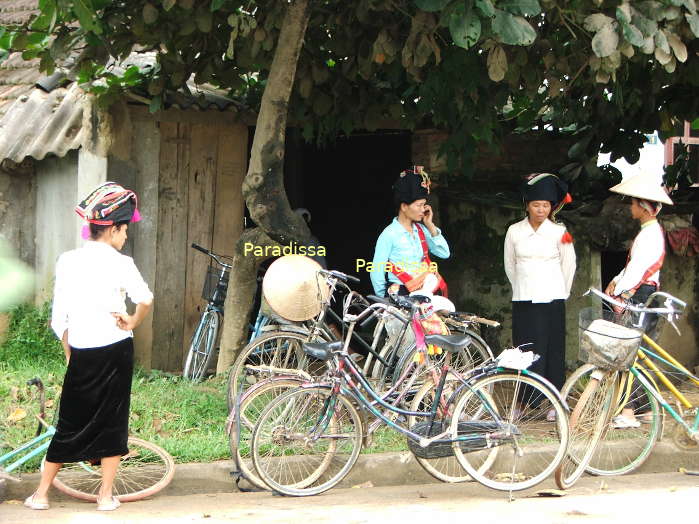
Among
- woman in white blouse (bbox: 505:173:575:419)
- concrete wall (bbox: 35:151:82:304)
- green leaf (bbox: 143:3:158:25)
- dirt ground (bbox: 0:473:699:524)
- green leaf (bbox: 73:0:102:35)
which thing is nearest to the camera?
dirt ground (bbox: 0:473:699:524)

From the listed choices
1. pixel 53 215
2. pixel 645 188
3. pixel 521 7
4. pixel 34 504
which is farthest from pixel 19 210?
pixel 645 188

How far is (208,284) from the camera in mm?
8312

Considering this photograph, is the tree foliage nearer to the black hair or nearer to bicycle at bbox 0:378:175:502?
the black hair

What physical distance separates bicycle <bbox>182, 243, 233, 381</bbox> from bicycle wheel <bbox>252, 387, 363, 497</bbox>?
2.60 meters

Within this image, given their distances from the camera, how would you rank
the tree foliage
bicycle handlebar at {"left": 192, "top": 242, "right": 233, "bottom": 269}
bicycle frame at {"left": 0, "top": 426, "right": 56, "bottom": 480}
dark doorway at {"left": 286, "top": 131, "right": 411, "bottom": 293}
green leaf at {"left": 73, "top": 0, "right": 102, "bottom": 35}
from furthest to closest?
dark doorway at {"left": 286, "top": 131, "right": 411, "bottom": 293} → bicycle handlebar at {"left": 192, "top": 242, "right": 233, "bottom": 269} → green leaf at {"left": 73, "top": 0, "right": 102, "bottom": 35} → the tree foliage → bicycle frame at {"left": 0, "top": 426, "right": 56, "bottom": 480}

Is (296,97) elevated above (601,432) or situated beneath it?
elevated above

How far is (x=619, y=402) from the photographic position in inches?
240

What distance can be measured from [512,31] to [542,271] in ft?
7.74

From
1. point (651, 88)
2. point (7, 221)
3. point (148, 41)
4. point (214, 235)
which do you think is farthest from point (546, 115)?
point (7, 221)

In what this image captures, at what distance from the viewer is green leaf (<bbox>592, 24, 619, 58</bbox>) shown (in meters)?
5.66

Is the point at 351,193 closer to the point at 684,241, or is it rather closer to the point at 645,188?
the point at 684,241

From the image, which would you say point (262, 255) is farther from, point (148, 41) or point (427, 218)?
point (148, 41)

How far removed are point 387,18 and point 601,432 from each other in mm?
3360

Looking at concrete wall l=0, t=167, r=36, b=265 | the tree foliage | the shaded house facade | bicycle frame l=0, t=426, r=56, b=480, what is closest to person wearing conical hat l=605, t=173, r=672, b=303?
the tree foliage
